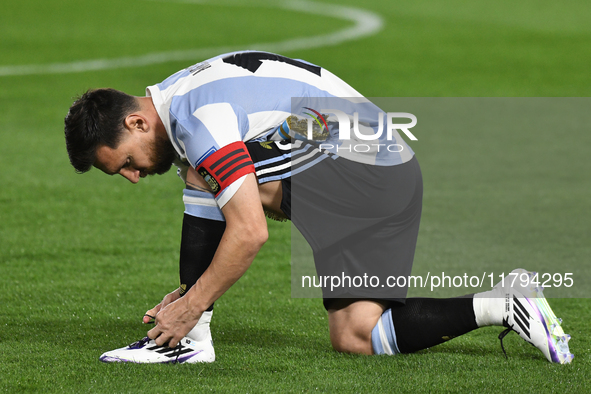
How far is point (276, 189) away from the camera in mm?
2980

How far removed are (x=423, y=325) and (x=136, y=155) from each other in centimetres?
123

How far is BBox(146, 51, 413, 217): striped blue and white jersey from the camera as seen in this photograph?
268 centimetres

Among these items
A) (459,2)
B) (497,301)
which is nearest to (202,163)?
(497,301)

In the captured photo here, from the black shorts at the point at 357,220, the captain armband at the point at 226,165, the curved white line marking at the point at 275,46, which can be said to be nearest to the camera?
the captain armband at the point at 226,165

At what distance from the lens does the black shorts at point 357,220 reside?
304 cm

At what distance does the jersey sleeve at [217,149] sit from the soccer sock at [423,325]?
0.83 meters

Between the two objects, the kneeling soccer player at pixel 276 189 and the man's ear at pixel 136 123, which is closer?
the kneeling soccer player at pixel 276 189

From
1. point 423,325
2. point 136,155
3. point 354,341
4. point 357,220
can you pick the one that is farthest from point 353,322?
point 136,155

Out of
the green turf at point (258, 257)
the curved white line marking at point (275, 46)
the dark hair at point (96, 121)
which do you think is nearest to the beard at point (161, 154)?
the dark hair at point (96, 121)

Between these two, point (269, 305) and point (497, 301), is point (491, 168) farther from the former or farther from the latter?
point (497, 301)

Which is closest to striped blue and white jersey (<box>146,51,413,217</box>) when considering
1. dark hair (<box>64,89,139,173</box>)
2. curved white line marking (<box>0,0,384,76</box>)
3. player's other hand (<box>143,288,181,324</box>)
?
dark hair (<box>64,89,139,173</box>)

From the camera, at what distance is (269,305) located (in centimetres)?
385

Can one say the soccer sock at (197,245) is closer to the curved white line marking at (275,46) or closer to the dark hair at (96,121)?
the dark hair at (96,121)

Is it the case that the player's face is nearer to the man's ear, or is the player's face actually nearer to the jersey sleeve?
the man's ear
